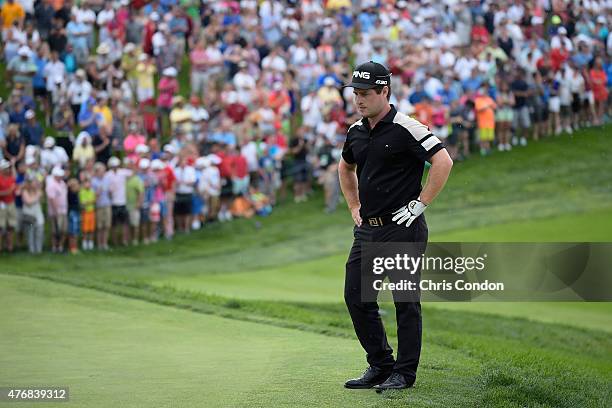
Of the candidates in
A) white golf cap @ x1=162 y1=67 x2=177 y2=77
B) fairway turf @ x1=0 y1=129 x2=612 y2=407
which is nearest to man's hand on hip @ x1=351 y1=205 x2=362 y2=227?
fairway turf @ x1=0 y1=129 x2=612 y2=407

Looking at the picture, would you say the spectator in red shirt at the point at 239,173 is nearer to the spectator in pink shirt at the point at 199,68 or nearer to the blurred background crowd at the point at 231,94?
the blurred background crowd at the point at 231,94

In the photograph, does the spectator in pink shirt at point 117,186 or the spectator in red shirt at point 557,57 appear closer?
the spectator in pink shirt at point 117,186

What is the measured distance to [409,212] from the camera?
7938mm

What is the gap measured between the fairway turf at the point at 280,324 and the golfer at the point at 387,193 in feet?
0.89

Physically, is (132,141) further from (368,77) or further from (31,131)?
(368,77)

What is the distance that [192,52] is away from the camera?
86.9ft

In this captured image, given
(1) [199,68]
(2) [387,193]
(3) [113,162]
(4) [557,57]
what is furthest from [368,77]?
(4) [557,57]

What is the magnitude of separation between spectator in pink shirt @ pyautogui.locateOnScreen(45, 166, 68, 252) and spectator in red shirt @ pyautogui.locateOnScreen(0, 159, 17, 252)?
665mm

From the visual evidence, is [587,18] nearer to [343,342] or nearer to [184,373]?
[343,342]

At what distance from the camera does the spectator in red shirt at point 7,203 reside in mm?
21109

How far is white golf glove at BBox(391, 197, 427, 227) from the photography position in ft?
26.0

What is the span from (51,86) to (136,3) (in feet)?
13.0

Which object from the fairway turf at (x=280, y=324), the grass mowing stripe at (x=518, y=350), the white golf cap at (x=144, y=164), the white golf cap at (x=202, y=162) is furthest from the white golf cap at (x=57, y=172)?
the grass mowing stripe at (x=518, y=350)

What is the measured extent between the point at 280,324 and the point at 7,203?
10.9 metres
